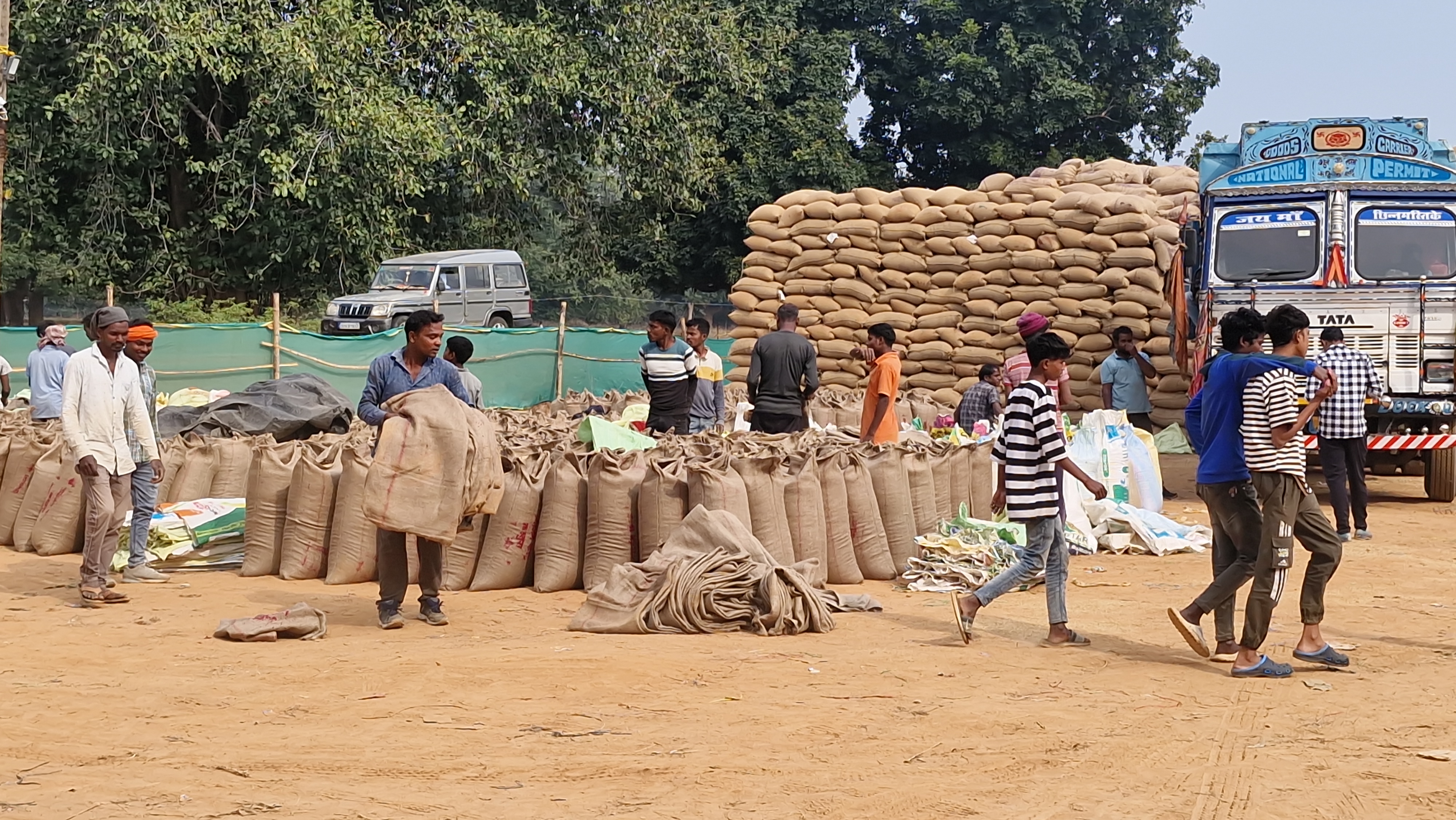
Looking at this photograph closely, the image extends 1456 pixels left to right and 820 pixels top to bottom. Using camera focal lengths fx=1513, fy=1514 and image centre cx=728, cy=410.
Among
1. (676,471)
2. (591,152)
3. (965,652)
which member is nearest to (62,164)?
(591,152)

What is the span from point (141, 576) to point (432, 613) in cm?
224

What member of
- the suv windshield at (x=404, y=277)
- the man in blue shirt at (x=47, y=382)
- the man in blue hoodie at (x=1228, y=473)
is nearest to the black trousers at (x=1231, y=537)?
the man in blue hoodie at (x=1228, y=473)

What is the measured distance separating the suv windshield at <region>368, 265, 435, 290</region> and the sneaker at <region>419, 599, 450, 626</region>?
56.2 ft

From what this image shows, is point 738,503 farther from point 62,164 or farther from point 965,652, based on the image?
point 62,164

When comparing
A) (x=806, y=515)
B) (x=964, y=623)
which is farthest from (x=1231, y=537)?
(x=806, y=515)

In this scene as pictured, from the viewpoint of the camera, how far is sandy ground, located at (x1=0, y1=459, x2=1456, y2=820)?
4402 millimetres

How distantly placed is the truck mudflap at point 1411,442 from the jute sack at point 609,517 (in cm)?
671

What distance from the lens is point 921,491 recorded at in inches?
358

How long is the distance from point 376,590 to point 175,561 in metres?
1.43

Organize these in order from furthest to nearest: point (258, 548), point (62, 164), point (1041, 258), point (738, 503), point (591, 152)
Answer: point (591, 152) < point (62, 164) < point (1041, 258) < point (258, 548) < point (738, 503)

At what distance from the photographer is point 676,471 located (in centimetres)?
802

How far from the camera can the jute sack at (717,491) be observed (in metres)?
7.82

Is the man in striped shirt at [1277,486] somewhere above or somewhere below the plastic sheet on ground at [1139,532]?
above

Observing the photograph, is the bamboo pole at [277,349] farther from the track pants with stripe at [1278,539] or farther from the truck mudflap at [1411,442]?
the track pants with stripe at [1278,539]
